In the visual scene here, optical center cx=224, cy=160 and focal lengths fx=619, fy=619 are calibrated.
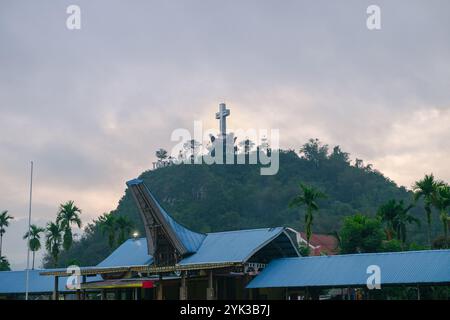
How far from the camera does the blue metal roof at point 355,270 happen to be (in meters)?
37.9

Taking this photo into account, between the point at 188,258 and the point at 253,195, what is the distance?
11304 cm

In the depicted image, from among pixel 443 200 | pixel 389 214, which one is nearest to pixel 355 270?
pixel 443 200

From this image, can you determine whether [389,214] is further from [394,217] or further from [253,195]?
[253,195]

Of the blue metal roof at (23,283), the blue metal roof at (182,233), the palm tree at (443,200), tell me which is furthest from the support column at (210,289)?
the palm tree at (443,200)

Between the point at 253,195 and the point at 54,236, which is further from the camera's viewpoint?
the point at 253,195

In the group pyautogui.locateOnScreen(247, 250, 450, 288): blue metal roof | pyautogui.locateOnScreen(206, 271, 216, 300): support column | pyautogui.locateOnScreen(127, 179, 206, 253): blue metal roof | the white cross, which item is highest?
the white cross

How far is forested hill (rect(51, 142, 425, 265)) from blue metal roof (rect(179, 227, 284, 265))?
283 feet

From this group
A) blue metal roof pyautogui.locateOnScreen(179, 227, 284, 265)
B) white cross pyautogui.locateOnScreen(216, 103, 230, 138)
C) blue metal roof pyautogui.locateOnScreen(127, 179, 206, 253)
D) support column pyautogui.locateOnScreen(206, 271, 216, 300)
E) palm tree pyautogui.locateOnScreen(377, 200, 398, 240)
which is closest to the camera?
support column pyautogui.locateOnScreen(206, 271, 216, 300)

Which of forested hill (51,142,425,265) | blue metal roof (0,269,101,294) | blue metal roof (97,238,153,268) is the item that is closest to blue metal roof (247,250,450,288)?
blue metal roof (97,238,153,268)

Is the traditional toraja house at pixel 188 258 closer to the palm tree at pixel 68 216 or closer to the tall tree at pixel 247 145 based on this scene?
the palm tree at pixel 68 216

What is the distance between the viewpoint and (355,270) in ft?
133

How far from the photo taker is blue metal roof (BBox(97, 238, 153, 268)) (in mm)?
51438

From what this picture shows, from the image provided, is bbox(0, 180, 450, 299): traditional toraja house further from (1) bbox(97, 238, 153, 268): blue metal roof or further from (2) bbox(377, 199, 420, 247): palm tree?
(2) bbox(377, 199, 420, 247): palm tree
